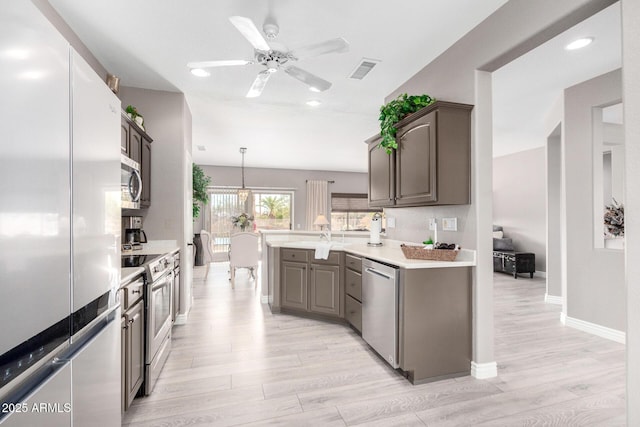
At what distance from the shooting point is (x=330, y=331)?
10.9 feet

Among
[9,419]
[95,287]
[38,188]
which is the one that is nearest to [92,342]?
[95,287]

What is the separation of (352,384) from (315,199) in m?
7.17

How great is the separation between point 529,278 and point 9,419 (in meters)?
7.37

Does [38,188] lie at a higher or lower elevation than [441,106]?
lower

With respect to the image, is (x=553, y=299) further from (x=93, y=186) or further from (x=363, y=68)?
(x=93, y=186)

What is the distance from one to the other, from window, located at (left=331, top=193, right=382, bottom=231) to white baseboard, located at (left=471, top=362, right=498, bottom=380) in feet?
23.9

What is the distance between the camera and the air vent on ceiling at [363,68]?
2.87 m

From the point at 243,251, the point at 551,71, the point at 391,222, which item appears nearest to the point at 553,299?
the point at 391,222

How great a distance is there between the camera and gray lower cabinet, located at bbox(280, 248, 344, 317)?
3.46m

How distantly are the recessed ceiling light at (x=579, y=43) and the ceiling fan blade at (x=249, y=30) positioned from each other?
101 inches

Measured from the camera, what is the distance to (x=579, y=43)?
2.58m

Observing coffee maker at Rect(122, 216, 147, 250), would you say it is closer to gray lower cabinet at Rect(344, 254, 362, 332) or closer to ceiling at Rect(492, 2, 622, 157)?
gray lower cabinet at Rect(344, 254, 362, 332)

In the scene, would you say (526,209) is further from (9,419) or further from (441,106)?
(9,419)

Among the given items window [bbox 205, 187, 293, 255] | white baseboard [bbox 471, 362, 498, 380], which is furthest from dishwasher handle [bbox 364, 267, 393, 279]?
window [bbox 205, 187, 293, 255]
